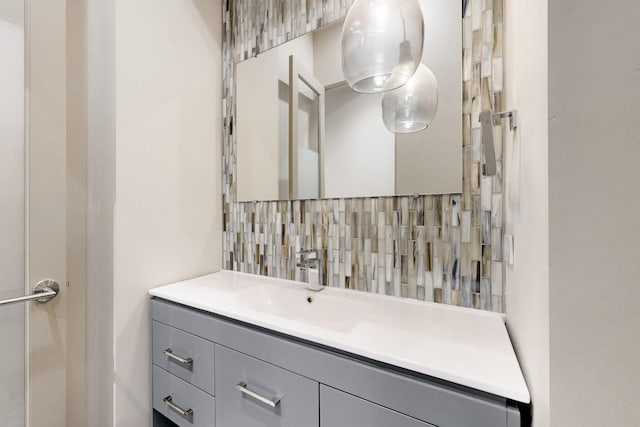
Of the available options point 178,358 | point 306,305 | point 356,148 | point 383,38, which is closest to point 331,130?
point 356,148

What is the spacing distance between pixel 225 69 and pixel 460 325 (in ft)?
5.77

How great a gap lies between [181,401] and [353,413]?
32.3 inches

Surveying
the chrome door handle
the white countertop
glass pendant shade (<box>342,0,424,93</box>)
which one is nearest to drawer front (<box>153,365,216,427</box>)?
A: the white countertop

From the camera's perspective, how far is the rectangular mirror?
101 centimetres

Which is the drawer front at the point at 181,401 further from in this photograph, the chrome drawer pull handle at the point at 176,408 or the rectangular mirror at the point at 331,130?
the rectangular mirror at the point at 331,130

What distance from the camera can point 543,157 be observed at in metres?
0.45

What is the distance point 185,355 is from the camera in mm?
1104

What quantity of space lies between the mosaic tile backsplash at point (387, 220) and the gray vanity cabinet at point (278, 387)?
0.46 meters

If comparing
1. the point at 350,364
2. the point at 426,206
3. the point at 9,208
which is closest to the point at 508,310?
the point at 426,206

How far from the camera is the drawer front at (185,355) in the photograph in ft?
3.38

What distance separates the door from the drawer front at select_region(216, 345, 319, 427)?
738 mm

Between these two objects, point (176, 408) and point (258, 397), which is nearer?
point (258, 397)

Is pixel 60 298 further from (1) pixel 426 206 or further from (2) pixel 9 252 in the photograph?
(1) pixel 426 206

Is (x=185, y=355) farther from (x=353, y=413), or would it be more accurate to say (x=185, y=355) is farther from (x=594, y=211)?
(x=594, y=211)
